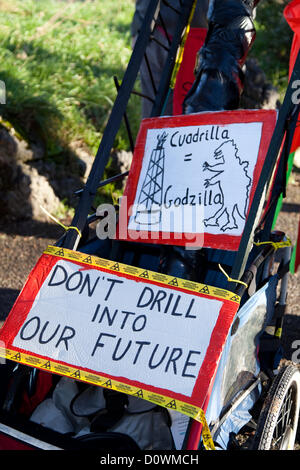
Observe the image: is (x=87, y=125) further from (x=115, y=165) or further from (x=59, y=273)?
(x=59, y=273)

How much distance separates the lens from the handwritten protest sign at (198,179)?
7.04 feet

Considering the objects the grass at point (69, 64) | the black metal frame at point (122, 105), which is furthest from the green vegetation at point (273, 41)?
the black metal frame at point (122, 105)

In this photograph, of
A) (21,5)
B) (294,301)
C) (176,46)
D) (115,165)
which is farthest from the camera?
(21,5)

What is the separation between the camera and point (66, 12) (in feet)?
26.7

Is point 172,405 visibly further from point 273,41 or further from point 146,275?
point 273,41

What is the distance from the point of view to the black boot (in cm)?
238

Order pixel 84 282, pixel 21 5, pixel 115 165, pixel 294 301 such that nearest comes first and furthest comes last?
pixel 84 282, pixel 294 301, pixel 115 165, pixel 21 5

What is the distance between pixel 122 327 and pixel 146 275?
0.21m

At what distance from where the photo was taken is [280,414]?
2.21m

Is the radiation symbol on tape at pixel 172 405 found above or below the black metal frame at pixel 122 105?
below

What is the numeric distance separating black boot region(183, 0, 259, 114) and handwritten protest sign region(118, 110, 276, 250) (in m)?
0.12

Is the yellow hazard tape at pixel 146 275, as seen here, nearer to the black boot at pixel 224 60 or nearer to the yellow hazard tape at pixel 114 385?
the yellow hazard tape at pixel 114 385
